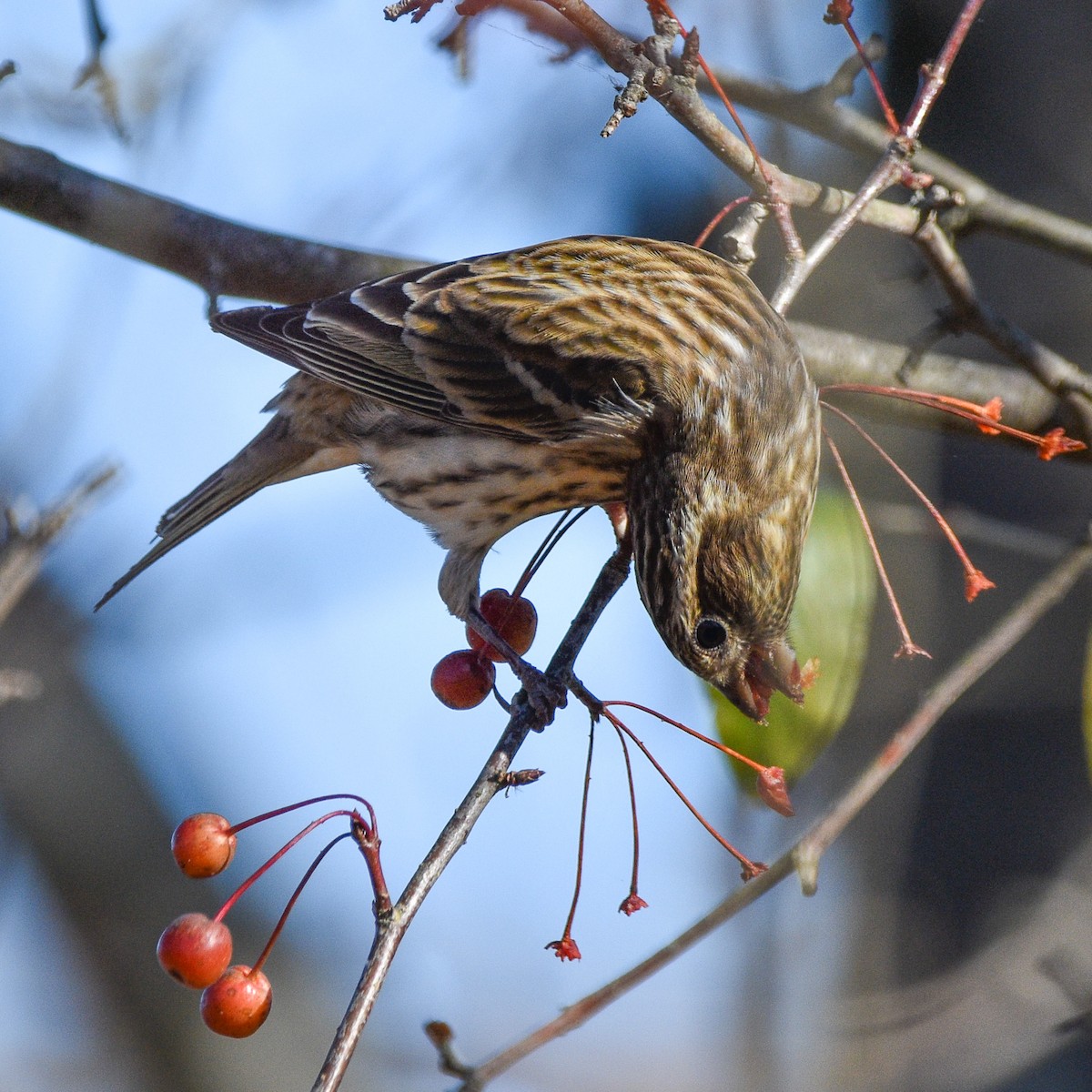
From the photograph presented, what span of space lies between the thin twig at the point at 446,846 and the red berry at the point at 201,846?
572 mm

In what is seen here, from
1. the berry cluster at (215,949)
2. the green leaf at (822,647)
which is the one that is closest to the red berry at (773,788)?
the green leaf at (822,647)

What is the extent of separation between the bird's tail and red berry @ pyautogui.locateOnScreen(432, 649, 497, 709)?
4.15 ft

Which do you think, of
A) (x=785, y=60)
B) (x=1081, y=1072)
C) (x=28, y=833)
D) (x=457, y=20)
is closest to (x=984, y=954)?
(x=1081, y=1072)

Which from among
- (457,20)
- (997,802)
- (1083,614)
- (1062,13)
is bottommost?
(997,802)

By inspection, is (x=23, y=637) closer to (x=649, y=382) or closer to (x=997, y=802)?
(x=649, y=382)

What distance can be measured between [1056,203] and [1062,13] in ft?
3.64

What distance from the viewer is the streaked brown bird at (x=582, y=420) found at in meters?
3.29

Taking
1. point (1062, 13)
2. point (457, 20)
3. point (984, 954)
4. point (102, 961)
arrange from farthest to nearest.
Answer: point (1062, 13) < point (102, 961) < point (984, 954) < point (457, 20)

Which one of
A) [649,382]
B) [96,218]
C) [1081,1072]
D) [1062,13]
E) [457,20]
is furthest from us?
[1062,13]

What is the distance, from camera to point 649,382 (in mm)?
3576

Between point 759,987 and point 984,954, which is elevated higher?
point 984,954

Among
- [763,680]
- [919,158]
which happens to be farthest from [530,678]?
[919,158]

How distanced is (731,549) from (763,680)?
0.37 metres

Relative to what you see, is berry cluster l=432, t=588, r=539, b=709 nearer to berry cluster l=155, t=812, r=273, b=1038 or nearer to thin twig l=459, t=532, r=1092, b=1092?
berry cluster l=155, t=812, r=273, b=1038
